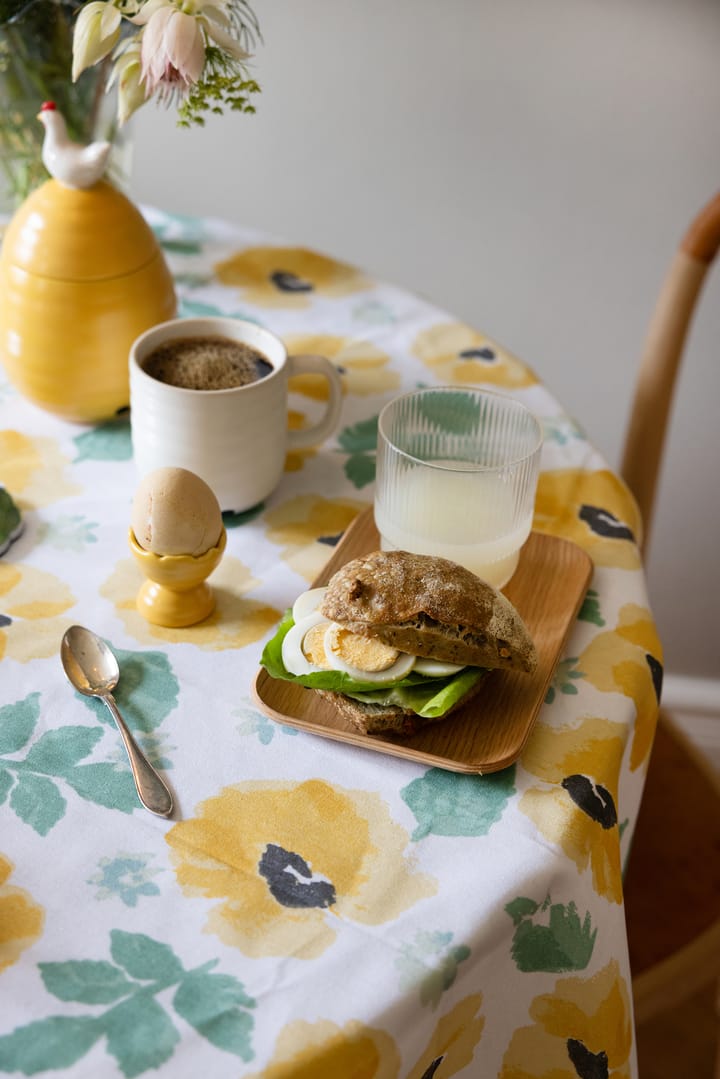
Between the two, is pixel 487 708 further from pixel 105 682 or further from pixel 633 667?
pixel 105 682

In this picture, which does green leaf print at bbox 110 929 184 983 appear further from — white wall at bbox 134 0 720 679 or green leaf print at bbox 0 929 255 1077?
white wall at bbox 134 0 720 679

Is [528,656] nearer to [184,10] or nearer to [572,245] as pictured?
[184,10]

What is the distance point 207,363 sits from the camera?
91 cm

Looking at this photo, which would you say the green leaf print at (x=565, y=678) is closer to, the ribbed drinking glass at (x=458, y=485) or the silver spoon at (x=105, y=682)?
the ribbed drinking glass at (x=458, y=485)

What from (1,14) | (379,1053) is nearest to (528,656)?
(379,1053)

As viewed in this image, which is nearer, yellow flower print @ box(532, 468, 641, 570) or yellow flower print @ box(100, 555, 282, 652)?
yellow flower print @ box(100, 555, 282, 652)

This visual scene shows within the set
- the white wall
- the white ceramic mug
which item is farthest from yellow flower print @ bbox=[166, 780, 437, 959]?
the white wall

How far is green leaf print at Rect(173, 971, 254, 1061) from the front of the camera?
0.54 metres

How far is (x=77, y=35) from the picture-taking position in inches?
33.1

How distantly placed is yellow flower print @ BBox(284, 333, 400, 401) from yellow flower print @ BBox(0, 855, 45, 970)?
2.16 ft

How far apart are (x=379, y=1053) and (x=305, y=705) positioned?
0.80 feet

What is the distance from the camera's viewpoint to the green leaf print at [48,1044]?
0.52 metres

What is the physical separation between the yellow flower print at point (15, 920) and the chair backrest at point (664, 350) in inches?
37.6

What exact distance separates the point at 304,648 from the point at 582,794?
0.21m
